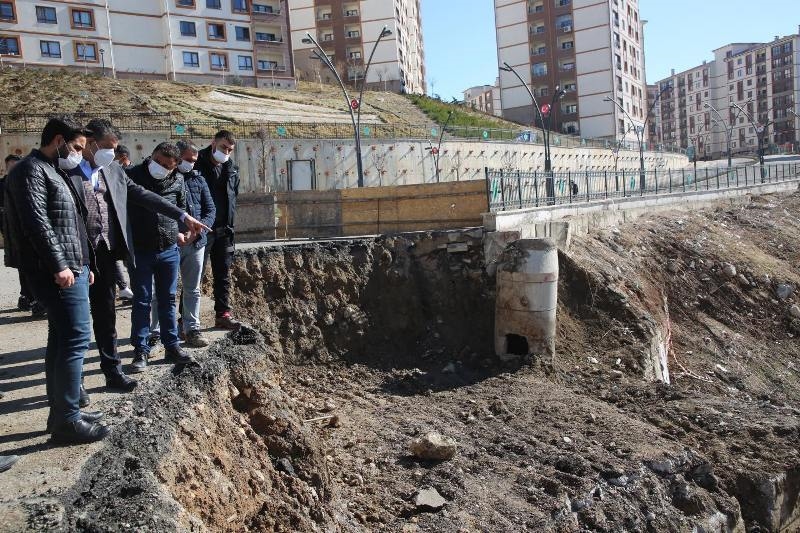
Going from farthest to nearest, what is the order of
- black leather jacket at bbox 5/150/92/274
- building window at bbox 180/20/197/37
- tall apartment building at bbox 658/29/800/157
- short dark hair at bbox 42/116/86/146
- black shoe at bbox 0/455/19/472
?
tall apartment building at bbox 658/29/800/157, building window at bbox 180/20/197/37, short dark hair at bbox 42/116/86/146, black leather jacket at bbox 5/150/92/274, black shoe at bbox 0/455/19/472

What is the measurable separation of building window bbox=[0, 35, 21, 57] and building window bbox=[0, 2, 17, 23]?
1.15 metres

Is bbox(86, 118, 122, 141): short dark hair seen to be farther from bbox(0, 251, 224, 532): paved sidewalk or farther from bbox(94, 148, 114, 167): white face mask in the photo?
bbox(0, 251, 224, 532): paved sidewalk

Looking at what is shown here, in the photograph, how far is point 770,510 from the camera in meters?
6.79

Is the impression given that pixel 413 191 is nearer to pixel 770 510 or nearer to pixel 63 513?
pixel 770 510

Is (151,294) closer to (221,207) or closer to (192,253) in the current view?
(192,253)

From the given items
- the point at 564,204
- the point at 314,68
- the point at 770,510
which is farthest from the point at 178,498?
the point at 314,68

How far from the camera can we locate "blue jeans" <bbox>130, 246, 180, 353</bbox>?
4926 mm

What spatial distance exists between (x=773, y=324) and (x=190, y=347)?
1235cm

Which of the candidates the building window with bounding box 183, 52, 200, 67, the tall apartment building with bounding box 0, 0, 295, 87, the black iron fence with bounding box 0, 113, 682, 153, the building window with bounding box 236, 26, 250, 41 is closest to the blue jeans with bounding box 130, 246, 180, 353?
the black iron fence with bounding box 0, 113, 682, 153

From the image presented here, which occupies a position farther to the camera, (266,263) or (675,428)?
(266,263)

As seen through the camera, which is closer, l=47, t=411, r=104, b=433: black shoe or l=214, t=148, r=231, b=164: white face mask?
l=47, t=411, r=104, b=433: black shoe

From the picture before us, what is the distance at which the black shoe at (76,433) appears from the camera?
342cm

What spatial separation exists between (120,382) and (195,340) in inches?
51.3

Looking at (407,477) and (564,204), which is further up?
(564,204)
